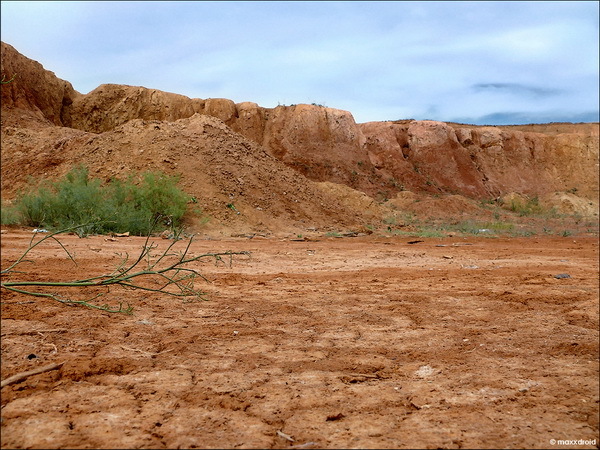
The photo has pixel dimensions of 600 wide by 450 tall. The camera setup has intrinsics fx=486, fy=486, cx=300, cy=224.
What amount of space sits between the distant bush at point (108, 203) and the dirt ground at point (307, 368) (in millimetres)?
4730

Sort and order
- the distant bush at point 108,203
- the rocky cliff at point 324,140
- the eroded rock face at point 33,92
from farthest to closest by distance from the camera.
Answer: the eroded rock face at point 33,92 → the rocky cliff at point 324,140 → the distant bush at point 108,203

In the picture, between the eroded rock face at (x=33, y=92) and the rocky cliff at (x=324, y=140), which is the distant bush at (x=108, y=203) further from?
the eroded rock face at (x=33, y=92)

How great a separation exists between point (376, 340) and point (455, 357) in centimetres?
60

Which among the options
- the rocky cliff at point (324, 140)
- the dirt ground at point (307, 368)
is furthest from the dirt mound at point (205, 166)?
the dirt ground at point (307, 368)

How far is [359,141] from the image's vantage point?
32188 millimetres

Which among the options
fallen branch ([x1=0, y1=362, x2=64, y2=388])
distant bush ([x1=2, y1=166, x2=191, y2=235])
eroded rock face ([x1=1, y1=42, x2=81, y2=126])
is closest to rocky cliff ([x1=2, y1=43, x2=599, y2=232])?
eroded rock face ([x1=1, y1=42, x2=81, y2=126])

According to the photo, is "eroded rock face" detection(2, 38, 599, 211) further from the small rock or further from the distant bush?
the small rock

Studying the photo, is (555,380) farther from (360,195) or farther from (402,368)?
(360,195)

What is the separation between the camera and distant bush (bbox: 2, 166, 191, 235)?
9.81m

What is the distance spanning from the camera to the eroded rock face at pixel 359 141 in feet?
86.1

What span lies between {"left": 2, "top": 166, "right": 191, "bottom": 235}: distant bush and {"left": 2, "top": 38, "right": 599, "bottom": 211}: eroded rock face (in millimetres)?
11342

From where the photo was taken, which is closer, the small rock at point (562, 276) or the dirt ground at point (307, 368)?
the dirt ground at point (307, 368)

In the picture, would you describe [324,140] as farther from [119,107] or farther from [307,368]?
[307,368]

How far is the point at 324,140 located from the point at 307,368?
28743mm
